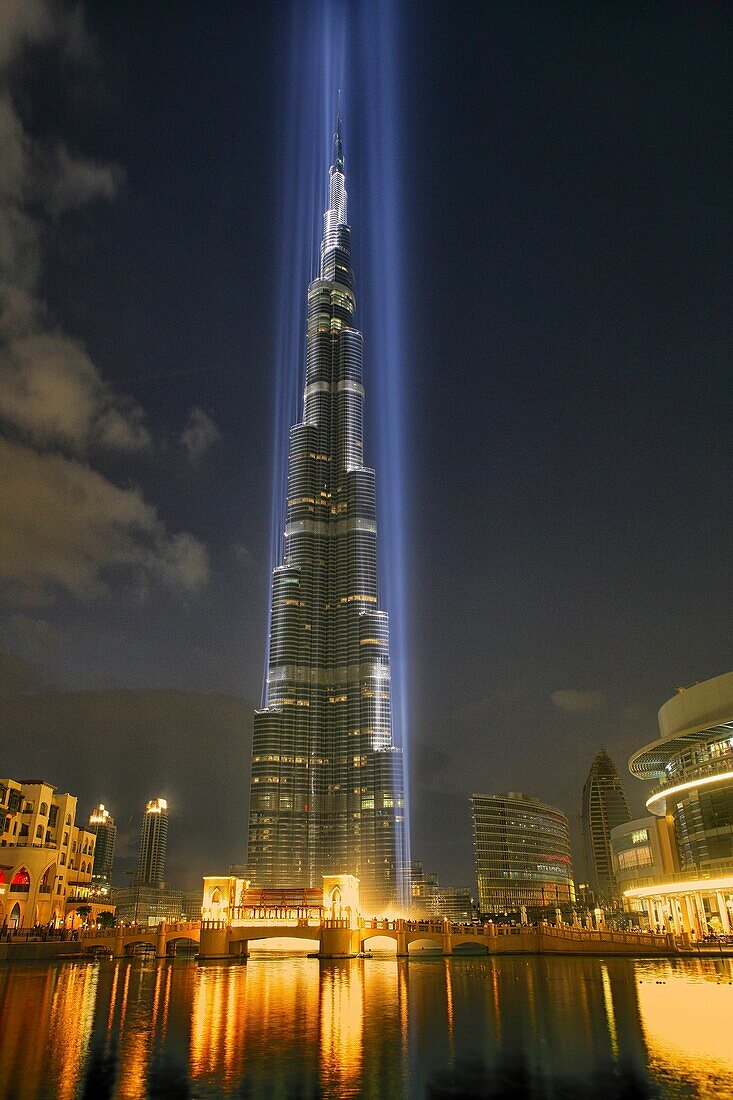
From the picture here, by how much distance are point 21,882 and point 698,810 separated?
106 metres

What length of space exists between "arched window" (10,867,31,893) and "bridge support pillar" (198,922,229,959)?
29189 mm

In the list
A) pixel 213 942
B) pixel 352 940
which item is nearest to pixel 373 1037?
pixel 213 942

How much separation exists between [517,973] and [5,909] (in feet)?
267

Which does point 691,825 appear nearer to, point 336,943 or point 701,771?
point 701,771

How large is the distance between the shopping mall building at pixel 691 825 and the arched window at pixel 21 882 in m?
99.0

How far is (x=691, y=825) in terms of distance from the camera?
119m

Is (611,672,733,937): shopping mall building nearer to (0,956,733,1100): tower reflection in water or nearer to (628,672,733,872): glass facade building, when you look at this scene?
(628,672,733,872): glass facade building

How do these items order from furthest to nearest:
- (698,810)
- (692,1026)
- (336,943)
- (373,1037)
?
1. (336,943)
2. (698,810)
3. (373,1037)
4. (692,1026)

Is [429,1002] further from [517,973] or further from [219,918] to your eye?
[219,918]

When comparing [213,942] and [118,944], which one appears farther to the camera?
[213,942]

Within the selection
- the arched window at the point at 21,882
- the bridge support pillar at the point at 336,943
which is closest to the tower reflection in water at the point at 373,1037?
the bridge support pillar at the point at 336,943

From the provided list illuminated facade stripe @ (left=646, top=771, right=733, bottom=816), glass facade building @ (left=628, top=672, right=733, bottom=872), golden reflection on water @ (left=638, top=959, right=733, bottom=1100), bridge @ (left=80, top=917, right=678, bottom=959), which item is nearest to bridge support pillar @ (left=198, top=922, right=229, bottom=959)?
bridge @ (left=80, top=917, right=678, bottom=959)

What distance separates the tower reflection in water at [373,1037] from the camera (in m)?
32.6

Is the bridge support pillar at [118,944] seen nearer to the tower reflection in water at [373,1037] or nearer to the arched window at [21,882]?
the arched window at [21,882]
